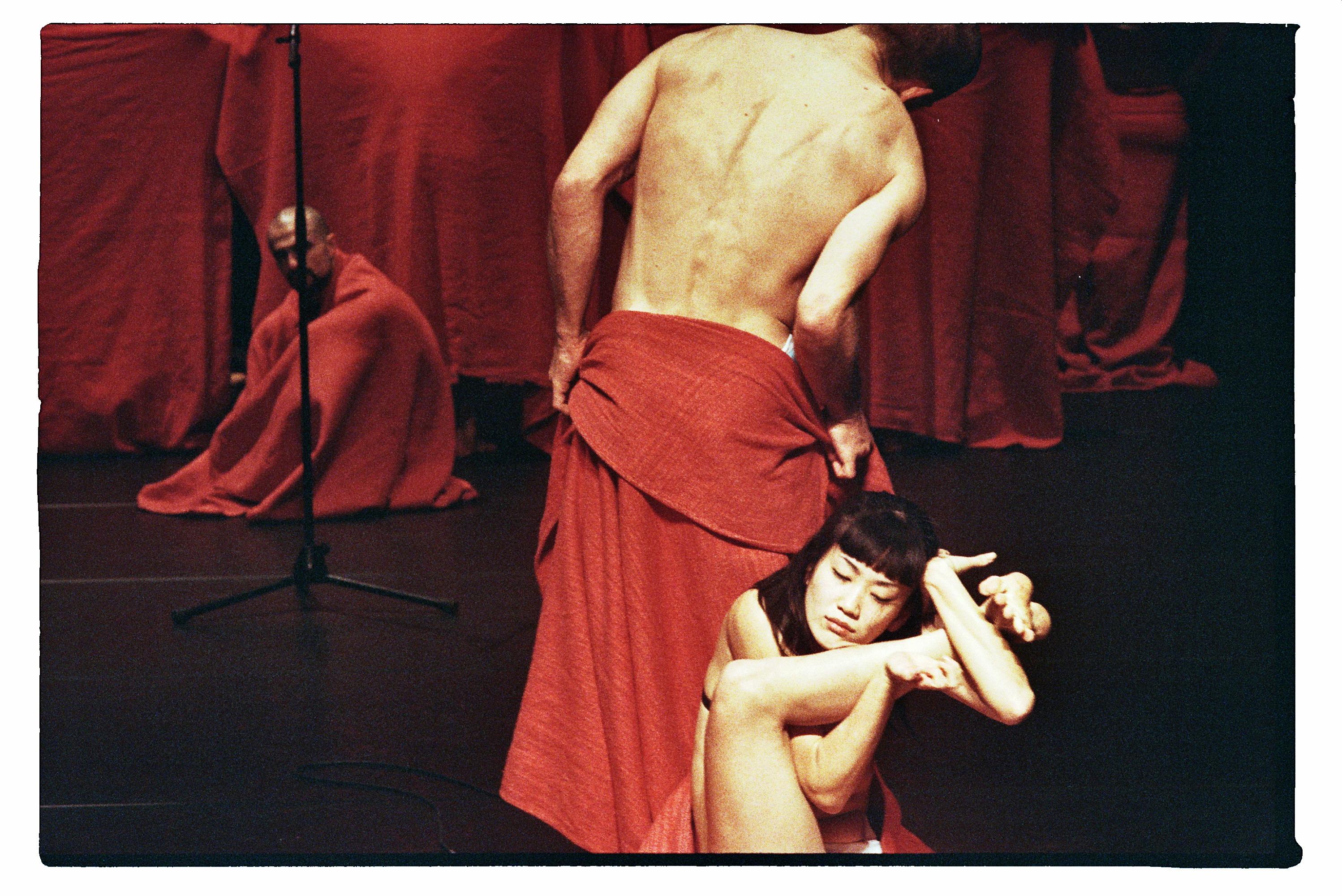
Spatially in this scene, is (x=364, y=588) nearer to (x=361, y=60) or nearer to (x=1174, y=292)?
(x=361, y=60)

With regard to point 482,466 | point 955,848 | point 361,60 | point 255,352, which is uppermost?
point 361,60

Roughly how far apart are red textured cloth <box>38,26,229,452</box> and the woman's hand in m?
Answer: 1.64

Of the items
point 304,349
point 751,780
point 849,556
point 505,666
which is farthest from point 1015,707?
point 304,349

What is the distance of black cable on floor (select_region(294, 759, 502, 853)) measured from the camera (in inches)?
159

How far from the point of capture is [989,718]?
4.04 meters

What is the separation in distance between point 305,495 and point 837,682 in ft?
4.27

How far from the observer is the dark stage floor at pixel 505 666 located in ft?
13.3

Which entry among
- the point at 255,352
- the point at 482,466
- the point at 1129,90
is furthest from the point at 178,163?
the point at 1129,90

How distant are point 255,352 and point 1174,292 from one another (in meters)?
2.10

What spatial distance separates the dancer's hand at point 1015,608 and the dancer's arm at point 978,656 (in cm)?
3

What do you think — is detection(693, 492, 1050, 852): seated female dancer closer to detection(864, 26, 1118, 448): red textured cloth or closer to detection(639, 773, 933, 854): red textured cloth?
detection(639, 773, 933, 854): red textured cloth

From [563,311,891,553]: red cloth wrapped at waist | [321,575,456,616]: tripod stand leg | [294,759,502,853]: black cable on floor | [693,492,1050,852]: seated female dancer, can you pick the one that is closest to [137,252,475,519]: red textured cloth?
[321,575,456,616]: tripod stand leg

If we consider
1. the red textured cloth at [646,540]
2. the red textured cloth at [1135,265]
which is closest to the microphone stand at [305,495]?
the red textured cloth at [646,540]

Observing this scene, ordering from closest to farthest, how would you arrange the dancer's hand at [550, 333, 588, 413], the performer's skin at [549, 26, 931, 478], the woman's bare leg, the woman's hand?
the woman's hand
the woman's bare leg
the performer's skin at [549, 26, 931, 478]
the dancer's hand at [550, 333, 588, 413]
